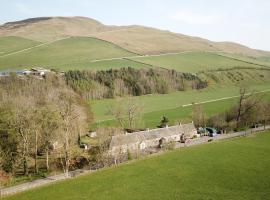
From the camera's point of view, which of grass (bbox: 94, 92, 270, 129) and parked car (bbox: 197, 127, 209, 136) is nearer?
parked car (bbox: 197, 127, 209, 136)

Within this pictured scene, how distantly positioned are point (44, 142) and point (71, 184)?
16685mm

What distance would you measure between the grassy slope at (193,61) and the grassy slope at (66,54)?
16.0 m

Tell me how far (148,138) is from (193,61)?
100341mm

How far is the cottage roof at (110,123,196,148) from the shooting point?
189 feet

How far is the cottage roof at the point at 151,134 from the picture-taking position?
57.7m

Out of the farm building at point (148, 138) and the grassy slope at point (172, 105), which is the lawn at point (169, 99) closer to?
the grassy slope at point (172, 105)

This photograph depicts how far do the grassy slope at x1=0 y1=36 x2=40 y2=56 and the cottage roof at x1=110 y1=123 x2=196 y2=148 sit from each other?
105 meters

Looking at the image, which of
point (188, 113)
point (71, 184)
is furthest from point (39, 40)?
point (71, 184)

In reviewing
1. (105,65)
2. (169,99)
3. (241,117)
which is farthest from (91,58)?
(241,117)

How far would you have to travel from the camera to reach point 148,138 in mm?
64938

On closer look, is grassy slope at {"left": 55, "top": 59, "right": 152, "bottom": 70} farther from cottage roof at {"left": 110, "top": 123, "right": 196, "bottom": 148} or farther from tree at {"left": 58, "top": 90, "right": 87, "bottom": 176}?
cottage roof at {"left": 110, "top": 123, "right": 196, "bottom": 148}

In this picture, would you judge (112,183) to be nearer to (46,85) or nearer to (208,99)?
(46,85)

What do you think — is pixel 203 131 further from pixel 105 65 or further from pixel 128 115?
pixel 105 65

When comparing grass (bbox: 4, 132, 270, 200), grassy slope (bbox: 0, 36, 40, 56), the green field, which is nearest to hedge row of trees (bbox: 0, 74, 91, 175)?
grass (bbox: 4, 132, 270, 200)
